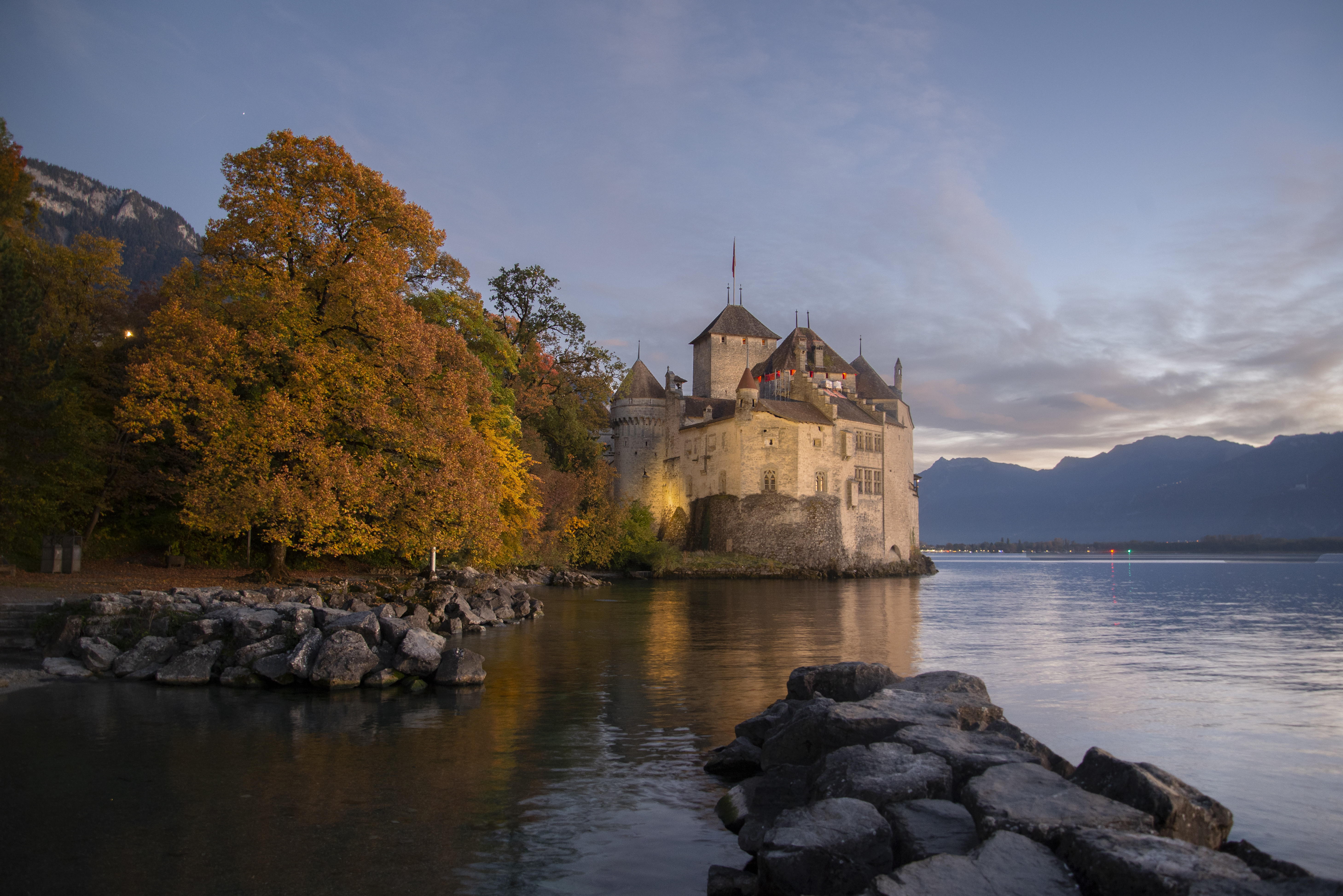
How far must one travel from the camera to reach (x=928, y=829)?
6.00 metres

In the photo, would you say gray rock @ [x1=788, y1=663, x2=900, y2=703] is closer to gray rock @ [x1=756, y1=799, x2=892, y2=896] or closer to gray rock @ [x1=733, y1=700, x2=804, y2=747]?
gray rock @ [x1=733, y1=700, x2=804, y2=747]

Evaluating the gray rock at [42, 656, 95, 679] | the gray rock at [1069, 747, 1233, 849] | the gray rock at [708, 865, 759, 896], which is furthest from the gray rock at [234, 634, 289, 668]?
the gray rock at [1069, 747, 1233, 849]

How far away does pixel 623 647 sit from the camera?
1903cm

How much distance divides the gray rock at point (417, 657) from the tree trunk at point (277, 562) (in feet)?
34.4

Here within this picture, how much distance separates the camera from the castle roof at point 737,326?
2687 inches

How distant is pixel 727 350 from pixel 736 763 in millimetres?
59834

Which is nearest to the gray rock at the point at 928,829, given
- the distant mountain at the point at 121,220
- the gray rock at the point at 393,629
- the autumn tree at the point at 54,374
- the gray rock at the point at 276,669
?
the gray rock at the point at 393,629

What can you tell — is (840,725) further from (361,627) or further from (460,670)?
(361,627)

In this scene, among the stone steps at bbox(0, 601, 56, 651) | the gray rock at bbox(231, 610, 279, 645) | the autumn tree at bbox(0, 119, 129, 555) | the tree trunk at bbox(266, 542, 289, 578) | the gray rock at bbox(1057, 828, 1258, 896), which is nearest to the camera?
the gray rock at bbox(1057, 828, 1258, 896)

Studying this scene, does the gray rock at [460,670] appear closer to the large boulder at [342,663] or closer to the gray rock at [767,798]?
the large boulder at [342,663]

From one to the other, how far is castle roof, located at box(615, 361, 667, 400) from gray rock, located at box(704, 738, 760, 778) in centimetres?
5488

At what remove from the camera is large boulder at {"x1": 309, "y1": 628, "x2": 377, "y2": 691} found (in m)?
13.4

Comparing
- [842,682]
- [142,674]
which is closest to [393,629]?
[142,674]

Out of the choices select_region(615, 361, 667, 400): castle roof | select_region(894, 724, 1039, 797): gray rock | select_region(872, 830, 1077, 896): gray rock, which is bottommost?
select_region(872, 830, 1077, 896): gray rock
